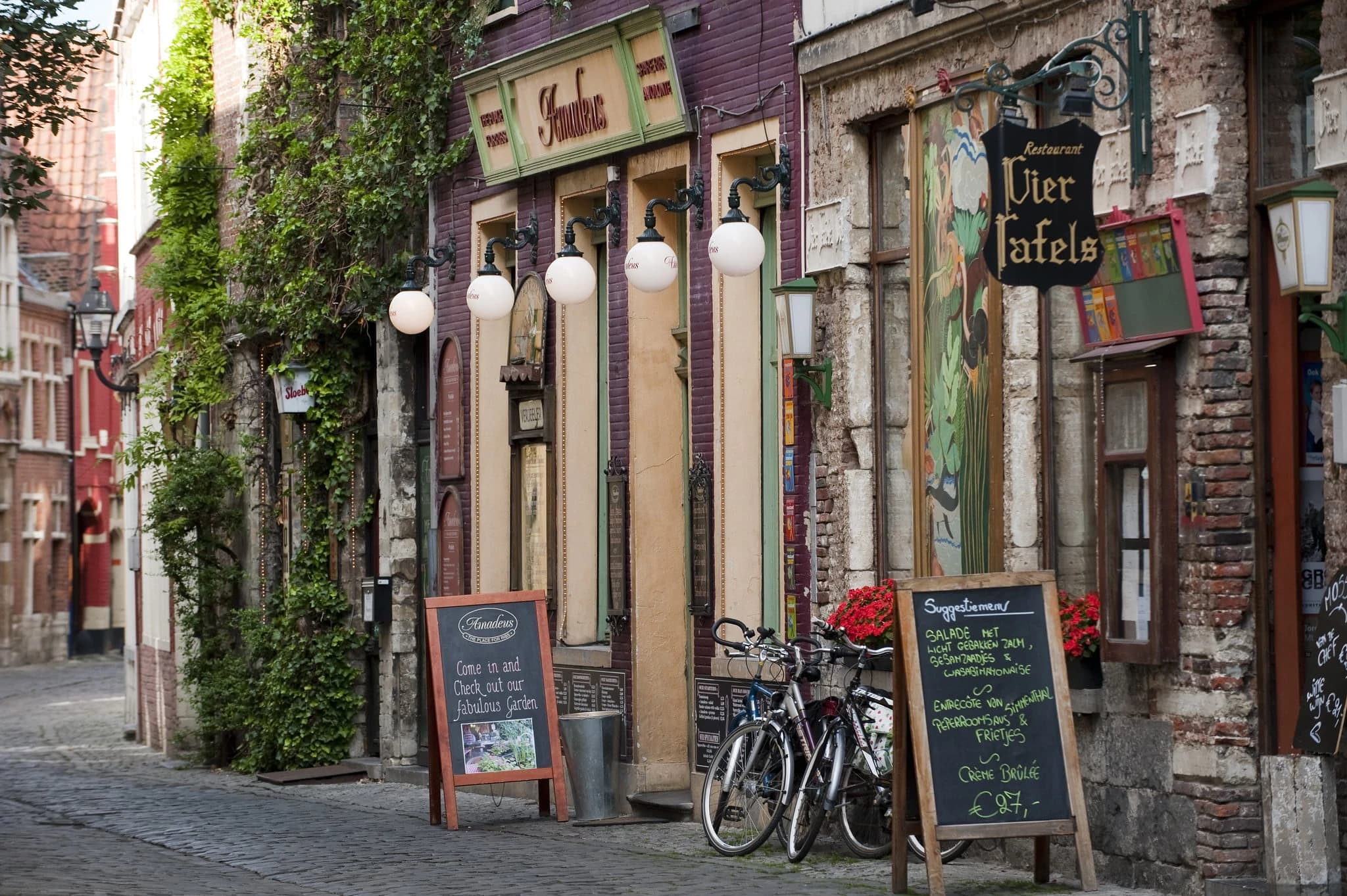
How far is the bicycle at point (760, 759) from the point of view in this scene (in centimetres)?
1134

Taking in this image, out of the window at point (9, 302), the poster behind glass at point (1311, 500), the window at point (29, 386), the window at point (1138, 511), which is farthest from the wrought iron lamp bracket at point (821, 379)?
the window at point (29, 386)

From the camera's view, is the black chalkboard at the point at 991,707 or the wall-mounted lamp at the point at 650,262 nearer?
the black chalkboard at the point at 991,707

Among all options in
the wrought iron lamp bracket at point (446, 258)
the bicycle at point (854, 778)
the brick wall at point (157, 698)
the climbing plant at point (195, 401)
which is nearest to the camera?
the bicycle at point (854, 778)

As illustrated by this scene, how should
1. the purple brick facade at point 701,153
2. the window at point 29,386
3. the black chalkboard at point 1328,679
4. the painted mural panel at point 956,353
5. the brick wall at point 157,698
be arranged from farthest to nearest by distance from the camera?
1. the window at point 29,386
2. the brick wall at point 157,698
3. the purple brick facade at point 701,153
4. the painted mural panel at point 956,353
5. the black chalkboard at point 1328,679

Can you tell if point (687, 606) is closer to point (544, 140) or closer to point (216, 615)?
point (544, 140)

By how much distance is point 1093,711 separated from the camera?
10391 mm

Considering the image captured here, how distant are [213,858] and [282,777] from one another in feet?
21.6

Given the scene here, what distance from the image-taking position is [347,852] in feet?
40.6

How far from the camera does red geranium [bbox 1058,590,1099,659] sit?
1030 centimetres

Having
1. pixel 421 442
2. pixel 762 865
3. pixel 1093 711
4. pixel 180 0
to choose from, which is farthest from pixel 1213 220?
A: pixel 180 0

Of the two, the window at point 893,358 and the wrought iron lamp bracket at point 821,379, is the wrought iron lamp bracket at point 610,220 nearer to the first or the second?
the wrought iron lamp bracket at point 821,379

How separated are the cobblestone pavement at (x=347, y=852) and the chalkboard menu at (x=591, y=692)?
30.6 inches

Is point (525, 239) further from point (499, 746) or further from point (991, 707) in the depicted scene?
point (991, 707)

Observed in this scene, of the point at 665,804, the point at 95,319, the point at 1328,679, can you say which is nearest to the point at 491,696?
the point at 665,804
